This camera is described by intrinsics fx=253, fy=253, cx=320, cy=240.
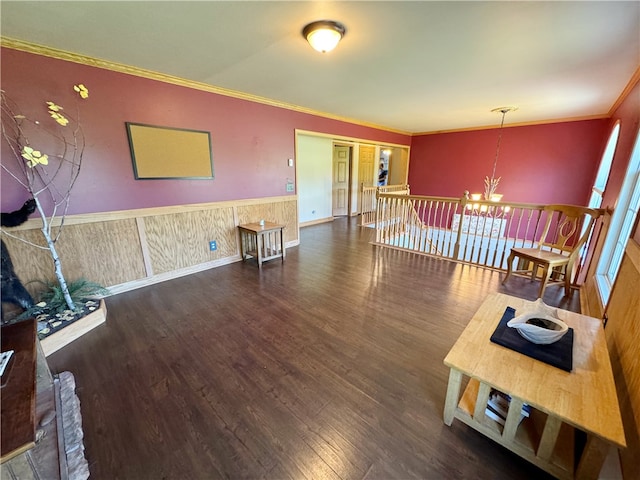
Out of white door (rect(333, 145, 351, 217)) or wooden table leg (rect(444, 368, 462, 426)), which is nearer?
wooden table leg (rect(444, 368, 462, 426))

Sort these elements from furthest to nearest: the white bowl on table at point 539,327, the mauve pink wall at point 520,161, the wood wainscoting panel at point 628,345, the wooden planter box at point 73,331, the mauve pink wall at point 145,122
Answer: the mauve pink wall at point 520,161 → the mauve pink wall at point 145,122 → the wooden planter box at point 73,331 → the white bowl on table at point 539,327 → the wood wainscoting panel at point 628,345

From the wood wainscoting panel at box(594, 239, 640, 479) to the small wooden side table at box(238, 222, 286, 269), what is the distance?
347 centimetres

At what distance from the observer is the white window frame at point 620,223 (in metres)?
2.40

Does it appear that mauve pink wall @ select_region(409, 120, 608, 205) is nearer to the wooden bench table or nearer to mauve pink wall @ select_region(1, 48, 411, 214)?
mauve pink wall @ select_region(1, 48, 411, 214)

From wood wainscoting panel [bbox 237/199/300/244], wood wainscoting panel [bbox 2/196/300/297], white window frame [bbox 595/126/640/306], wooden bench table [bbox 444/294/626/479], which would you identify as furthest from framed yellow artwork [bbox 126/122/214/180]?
white window frame [bbox 595/126/640/306]

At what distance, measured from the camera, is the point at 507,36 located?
203cm

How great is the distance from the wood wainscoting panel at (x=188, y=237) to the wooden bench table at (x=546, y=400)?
338 centimetres

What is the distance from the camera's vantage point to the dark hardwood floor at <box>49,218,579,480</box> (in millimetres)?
1260

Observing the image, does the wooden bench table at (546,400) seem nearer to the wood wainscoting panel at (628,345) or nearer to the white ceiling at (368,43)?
the wood wainscoting panel at (628,345)

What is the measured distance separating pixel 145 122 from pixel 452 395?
383cm

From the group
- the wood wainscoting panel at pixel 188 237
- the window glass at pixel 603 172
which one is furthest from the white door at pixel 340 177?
the window glass at pixel 603 172

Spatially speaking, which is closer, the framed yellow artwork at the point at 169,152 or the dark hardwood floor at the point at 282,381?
the dark hardwood floor at the point at 282,381

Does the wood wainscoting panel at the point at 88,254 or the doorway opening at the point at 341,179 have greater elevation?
the doorway opening at the point at 341,179

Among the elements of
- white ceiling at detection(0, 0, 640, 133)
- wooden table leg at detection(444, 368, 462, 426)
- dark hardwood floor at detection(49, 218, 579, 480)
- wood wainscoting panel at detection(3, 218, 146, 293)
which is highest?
white ceiling at detection(0, 0, 640, 133)
